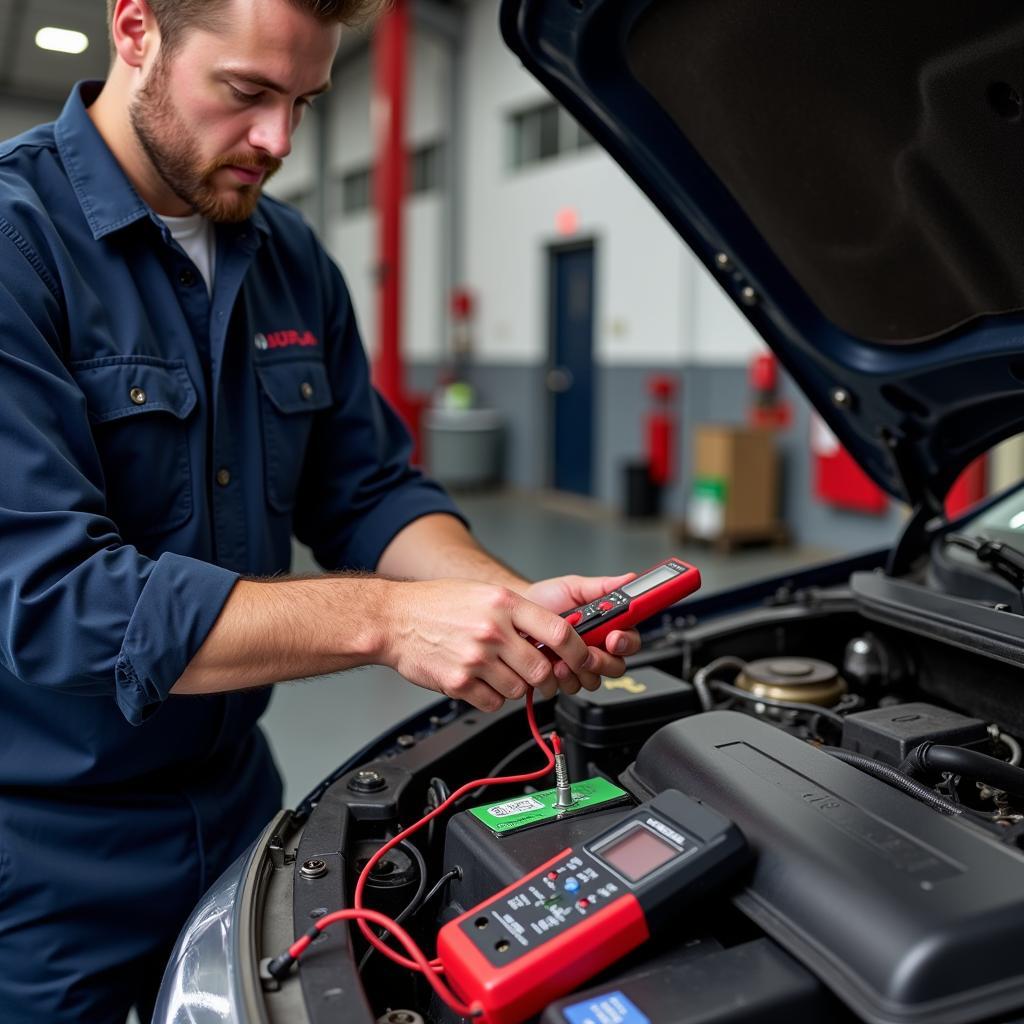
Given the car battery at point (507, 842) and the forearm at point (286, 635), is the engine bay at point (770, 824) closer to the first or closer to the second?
the car battery at point (507, 842)

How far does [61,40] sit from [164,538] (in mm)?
3438

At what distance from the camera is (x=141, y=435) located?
1.21 metres

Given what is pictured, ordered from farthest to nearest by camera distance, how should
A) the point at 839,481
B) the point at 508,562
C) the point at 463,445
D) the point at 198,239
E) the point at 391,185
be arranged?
the point at 463,445
the point at 391,185
the point at 508,562
the point at 839,481
the point at 198,239

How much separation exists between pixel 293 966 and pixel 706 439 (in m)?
5.64

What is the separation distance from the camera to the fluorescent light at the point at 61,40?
296 cm

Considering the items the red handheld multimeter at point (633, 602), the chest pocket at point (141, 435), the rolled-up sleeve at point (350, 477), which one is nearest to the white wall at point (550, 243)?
the rolled-up sleeve at point (350, 477)

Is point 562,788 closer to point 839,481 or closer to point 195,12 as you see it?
point 195,12

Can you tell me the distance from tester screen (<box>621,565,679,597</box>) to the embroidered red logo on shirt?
63cm

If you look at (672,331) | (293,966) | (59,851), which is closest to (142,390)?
(59,851)

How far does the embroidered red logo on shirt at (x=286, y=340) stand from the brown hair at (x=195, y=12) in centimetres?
38

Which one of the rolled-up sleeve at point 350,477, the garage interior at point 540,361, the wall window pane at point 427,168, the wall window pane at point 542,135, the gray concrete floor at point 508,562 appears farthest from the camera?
the wall window pane at point 427,168

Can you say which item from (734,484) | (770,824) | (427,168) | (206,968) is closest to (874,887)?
(770,824)

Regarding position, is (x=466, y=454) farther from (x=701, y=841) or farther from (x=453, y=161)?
(x=701, y=841)

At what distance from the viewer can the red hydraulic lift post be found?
24.3ft
